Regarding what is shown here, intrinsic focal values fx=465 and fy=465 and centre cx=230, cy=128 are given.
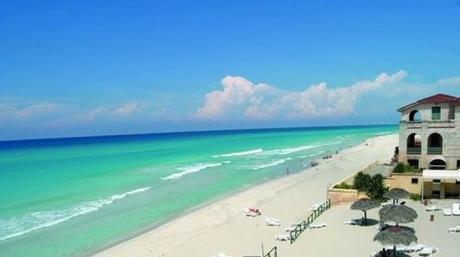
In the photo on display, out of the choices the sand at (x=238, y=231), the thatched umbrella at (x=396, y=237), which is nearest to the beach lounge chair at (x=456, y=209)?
the sand at (x=238, y=231)

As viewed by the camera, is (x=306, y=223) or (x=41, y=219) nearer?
(x=306, y=223)

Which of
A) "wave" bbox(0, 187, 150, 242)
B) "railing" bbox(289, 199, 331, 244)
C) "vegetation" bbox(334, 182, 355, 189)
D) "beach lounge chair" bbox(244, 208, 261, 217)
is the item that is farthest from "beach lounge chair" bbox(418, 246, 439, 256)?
"wave" bbox(0, 187, 150, 242)

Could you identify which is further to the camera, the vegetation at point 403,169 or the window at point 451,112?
the window at point 451,112

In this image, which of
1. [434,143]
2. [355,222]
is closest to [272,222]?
[355,222]

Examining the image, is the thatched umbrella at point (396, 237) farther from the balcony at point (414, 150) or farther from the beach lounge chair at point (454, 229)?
the balcony at point (414, 150)

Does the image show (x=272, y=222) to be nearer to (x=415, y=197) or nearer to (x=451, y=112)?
(x=415, y=197)

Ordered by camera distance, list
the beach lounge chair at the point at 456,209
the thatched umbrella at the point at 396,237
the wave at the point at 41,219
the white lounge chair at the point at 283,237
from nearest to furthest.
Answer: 1. the thatched umbrella at the point at 396,237
2. the white lounge chair at the point at 283,237
3. the beach lounge chair at the point at 456,209
4. the wave at the point at 41,219

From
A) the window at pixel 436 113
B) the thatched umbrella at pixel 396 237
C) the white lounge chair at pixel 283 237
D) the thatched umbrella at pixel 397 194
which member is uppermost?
the window at pixel 436 113
